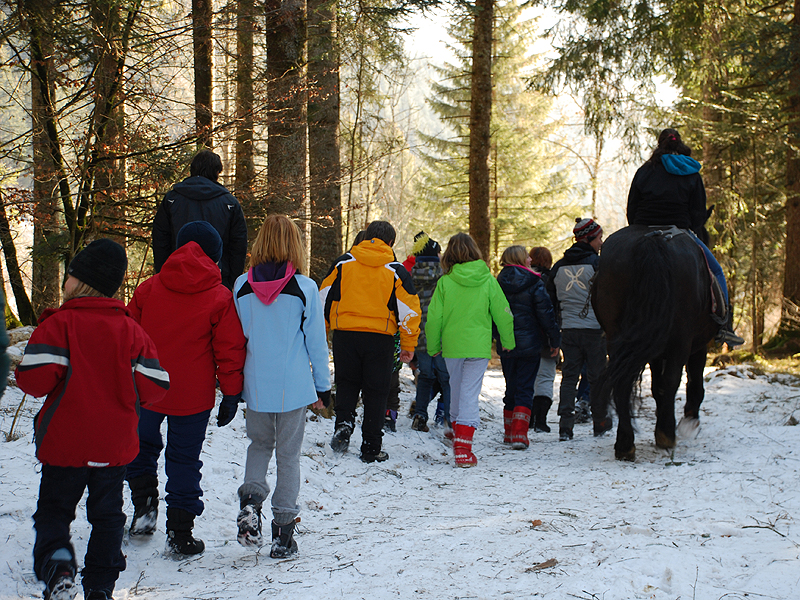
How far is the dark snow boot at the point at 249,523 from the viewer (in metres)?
4.05

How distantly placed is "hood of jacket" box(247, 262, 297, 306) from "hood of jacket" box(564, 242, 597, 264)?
4514 millimetres

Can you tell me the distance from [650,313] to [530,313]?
6.27 ft

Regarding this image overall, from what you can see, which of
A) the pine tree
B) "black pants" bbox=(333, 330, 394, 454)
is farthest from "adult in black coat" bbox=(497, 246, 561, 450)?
the pine tree

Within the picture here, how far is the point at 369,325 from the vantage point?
6188 millimetres

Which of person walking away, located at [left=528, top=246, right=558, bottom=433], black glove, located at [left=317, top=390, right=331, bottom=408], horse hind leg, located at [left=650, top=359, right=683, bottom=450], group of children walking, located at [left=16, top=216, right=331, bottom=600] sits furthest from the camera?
person walking away, located at [left=528, top=246, right=558, bottom=433]

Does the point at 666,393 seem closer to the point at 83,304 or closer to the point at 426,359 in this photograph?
the point at 426,359

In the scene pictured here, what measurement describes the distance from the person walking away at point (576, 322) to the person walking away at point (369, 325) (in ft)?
7.49

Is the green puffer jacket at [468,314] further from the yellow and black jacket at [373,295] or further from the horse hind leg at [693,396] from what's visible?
the horse hind leg at [693,396]

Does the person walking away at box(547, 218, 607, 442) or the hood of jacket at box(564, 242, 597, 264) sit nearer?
the person walking away at box(547, 218, 607, 442)

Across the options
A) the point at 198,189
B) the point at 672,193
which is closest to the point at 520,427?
the point at 672,193

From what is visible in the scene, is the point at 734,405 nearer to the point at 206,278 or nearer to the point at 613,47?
the point at 206,278

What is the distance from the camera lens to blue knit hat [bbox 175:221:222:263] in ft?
13.2

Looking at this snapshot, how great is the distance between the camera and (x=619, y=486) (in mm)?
5199

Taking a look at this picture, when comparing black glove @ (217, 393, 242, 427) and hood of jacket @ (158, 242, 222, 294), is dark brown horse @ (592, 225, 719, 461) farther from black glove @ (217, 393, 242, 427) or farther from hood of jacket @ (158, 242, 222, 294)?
hood of jacket @ (158, 242, 222, 294)
